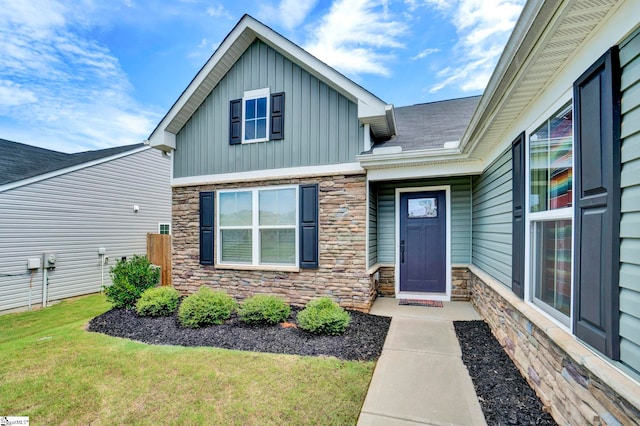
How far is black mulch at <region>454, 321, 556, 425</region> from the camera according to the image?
2299 millimetres

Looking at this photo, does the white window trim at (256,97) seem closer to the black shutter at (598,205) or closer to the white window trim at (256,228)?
the white window trim at (256,228)

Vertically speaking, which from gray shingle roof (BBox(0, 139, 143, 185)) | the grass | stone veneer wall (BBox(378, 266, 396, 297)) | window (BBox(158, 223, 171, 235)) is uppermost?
gray shingle roof (BBox(0, 139, 143, 185))

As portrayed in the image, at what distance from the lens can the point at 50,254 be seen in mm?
7684

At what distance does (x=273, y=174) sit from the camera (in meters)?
5.75

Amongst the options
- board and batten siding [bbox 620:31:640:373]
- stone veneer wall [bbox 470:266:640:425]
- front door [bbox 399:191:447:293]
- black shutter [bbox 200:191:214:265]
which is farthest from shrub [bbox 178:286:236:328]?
board and batten siding [bbox 620:31:640:373]

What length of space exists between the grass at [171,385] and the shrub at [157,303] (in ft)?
3.40

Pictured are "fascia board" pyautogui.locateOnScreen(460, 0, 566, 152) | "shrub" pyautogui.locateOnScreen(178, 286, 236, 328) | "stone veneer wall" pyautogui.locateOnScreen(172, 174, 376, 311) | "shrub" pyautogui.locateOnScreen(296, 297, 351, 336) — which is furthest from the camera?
"stone veneer wall" pyautogui.locateOnScreen(172, 174, 376, 311)

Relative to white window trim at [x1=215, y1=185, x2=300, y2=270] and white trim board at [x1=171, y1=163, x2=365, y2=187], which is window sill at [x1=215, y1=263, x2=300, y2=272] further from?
white trim board at [x1=171, y1=163, x2=365, y2=187]

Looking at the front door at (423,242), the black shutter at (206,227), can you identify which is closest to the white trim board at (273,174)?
the black shutter at (206,227)

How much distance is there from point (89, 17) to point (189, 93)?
4.12m

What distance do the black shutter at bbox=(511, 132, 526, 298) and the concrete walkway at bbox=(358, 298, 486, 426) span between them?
1157 millimetres

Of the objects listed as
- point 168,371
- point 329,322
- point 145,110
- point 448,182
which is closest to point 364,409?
point 329,322

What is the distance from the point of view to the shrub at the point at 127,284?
19.4 ft

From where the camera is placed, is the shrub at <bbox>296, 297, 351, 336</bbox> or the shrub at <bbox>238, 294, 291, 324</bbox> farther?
the shrub at <bbox>238, 294, 291, 324</bbox>
